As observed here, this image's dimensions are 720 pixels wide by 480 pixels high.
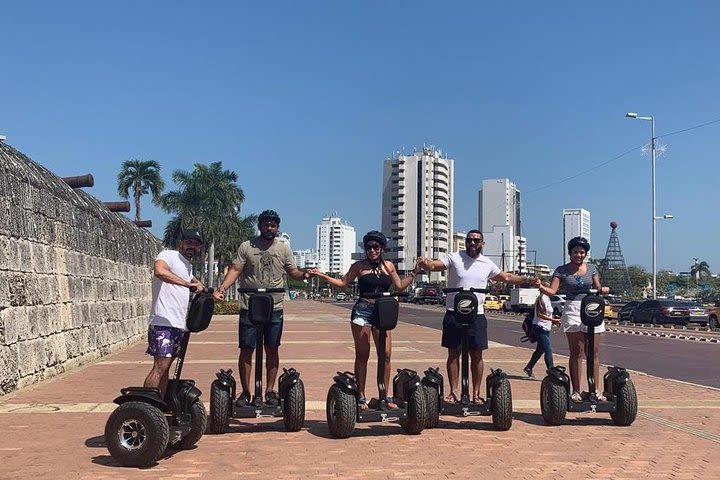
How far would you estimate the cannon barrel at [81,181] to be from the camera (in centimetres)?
1445

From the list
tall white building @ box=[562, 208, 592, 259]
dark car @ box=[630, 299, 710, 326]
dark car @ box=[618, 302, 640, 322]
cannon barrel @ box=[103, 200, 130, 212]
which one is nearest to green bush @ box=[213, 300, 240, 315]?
dark car @ box=[618, 302, 640, 322]

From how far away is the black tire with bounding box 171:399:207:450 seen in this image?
618 cm

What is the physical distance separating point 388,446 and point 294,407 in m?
0.95

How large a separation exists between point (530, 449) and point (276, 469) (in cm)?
217

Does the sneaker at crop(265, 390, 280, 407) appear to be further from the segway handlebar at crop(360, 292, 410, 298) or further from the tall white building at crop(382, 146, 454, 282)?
the tall white building at crop(382, 146, 454, 282)

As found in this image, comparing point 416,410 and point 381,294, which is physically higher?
point 381,294

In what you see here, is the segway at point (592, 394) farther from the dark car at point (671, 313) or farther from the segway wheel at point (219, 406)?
the dark car at point (671, 313)

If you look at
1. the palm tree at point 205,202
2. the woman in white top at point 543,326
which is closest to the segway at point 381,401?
the woman in white top at point 543,326

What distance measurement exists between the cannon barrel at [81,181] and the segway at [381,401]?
9299mm

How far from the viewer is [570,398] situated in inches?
295

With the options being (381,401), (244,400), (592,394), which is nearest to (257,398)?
(244,400)

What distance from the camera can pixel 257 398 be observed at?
275 inches

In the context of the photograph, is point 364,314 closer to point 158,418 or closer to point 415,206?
point 158,418

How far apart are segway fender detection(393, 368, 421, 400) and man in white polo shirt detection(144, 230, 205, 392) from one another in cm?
201
